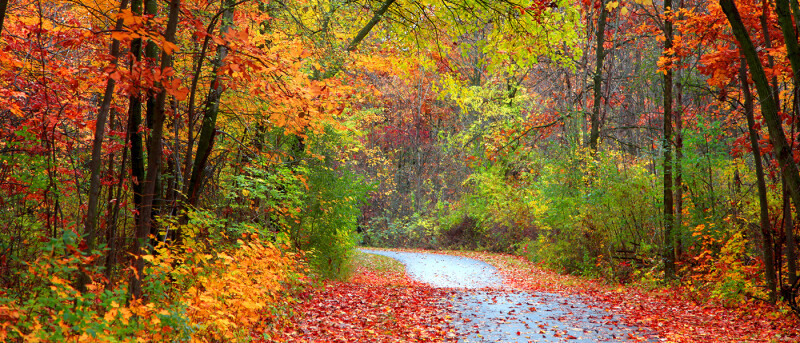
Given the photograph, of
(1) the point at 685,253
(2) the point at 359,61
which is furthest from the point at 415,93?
(1) the point at 685,253

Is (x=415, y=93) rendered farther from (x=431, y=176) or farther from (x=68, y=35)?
(x=68, y=35)

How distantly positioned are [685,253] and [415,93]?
23.5 meters

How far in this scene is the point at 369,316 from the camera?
7484mm

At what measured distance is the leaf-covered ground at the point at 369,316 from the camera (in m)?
6.22

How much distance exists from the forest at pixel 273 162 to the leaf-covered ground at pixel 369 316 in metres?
0.35

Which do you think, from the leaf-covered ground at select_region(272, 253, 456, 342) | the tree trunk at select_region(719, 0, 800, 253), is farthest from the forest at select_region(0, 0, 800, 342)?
the leaf-covered ground at select_region(272, 253, 456, 342)

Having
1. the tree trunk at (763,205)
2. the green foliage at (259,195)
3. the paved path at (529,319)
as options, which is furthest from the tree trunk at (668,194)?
the green foliage at (259,195)

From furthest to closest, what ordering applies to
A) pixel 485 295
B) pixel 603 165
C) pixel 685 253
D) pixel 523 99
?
1. pixel 523 99
2. pixel 603 165
3. pixel 685 253
4. pixel 485 295

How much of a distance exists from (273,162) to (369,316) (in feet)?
8.64

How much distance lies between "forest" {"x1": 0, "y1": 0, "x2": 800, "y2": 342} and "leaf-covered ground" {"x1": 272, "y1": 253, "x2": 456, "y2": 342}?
0.35 metres

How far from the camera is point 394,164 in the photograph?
119 ft

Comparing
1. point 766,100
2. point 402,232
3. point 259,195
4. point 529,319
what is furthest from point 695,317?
point 402,232

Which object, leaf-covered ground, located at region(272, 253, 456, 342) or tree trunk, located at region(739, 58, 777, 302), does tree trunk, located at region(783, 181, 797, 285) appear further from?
leaf-covered ground, located at region(272, 253, 456, 342)

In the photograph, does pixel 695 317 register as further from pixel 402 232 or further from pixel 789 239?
pixel 402 232
